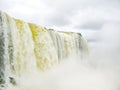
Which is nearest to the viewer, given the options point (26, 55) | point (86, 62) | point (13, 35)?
point (13, 35)

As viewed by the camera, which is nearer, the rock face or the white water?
the rock face

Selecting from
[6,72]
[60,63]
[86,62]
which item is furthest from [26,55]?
[86,62]

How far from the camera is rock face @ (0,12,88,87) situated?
30.3 meters

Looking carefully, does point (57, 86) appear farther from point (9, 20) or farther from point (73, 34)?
point (73, 34)

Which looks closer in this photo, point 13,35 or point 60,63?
point 13,35

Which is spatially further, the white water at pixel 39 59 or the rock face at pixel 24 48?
the white water at pixel 39 59

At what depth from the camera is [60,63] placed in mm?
45594

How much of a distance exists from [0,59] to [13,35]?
121 inches

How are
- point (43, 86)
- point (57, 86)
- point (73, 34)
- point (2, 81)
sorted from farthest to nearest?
1. point (73, 34)
2. point (57, 86)
3. point (43, 86)
4. point (2, 81)

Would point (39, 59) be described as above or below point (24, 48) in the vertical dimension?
below

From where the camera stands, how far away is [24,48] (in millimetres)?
33938

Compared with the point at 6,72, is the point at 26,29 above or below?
above

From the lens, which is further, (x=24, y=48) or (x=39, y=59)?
(x=39, y=59)

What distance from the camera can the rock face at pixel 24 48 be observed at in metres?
30.3
